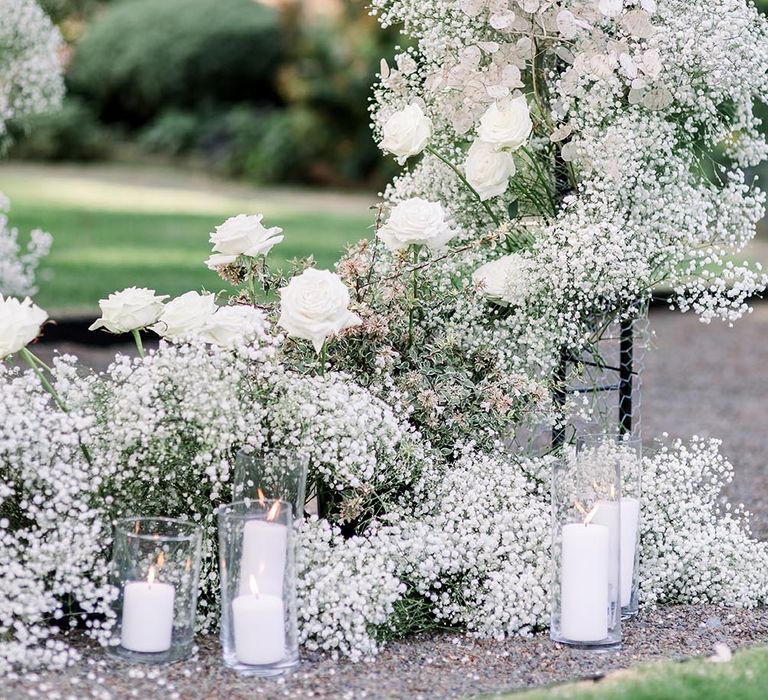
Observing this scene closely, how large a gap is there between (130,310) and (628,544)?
1.63 m

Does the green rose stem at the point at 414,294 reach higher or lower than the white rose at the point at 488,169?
lower

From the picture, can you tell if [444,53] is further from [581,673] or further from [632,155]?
[581,673]

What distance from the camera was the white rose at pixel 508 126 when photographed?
412cm

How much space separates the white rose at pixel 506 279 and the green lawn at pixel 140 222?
13.1 feet

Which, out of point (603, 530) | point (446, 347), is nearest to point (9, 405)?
point (446, 347)

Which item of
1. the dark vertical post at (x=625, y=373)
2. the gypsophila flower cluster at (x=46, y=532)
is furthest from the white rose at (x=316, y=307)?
the dark vertical post at (x=625, y=373)

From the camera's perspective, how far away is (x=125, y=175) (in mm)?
19828

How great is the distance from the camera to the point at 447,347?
13.6 ft

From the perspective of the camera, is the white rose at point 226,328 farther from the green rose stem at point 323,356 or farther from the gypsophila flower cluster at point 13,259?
the gypsophila flower cluster at point 13,259

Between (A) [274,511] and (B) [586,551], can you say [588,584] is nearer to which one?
(B) [586,551]

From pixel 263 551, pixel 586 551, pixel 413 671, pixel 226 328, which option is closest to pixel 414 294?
pixel 226 328

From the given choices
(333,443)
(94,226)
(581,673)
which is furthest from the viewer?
(94,226)

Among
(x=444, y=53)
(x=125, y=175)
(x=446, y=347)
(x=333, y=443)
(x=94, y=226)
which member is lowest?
(x=333, y=443)

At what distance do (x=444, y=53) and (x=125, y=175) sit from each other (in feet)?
52.1
